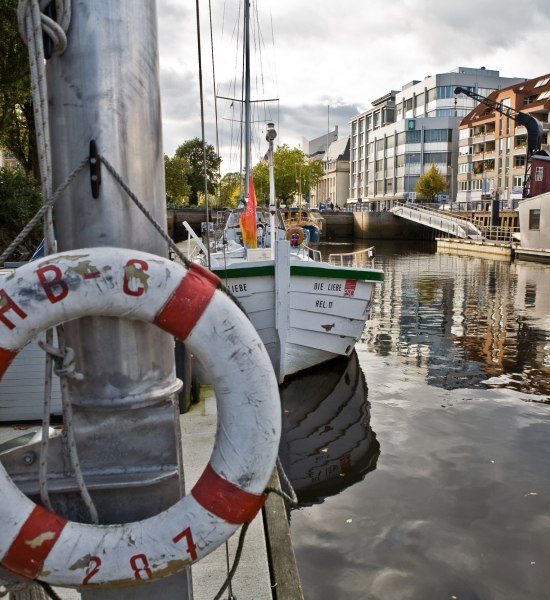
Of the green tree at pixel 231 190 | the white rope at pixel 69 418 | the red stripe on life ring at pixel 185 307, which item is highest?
the green tree at pixel 231 190

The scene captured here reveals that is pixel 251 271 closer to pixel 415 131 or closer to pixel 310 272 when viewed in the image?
pixel 310 272

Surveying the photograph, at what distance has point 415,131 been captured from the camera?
232 feet

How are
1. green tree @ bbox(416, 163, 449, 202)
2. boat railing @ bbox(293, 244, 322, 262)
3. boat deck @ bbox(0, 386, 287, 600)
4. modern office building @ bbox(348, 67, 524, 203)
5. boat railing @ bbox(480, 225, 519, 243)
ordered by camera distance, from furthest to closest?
modern office building @ bbox(348, 67, 524, 203) → green tree @ bbox(416, 163, 449, 202) → boat railing @ bbox(480, 225, 519, 243) → boat railing @ bbox(293, 244, 322, 262) → boat deck @ bbox(0, 386, 287, 600)

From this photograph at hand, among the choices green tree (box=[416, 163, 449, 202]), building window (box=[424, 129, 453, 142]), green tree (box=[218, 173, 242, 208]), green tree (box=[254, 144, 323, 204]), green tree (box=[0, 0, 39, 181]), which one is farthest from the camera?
building window (box=[424, 129, 453, 142])

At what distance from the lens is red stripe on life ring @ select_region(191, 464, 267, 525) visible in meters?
1.96

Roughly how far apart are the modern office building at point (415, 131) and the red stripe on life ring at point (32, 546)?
68212mm

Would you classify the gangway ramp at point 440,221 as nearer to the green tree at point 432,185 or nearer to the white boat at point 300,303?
the green tree at point 432,185

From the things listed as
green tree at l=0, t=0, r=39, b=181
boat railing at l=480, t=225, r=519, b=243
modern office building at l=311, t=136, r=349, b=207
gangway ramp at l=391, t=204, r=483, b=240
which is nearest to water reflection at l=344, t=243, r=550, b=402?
boat railing at l=480, t=225, r=519, b=243

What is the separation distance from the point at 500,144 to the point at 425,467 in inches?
2200

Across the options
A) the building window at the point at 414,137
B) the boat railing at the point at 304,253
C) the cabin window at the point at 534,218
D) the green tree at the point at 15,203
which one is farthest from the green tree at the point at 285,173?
the boat railing at the point at 304,253

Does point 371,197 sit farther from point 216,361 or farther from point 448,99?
point 216,361

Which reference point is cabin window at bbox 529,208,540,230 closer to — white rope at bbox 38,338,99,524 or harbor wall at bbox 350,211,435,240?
harbor wall at bbox 350,211,435,240

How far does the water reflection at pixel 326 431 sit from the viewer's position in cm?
→ 645

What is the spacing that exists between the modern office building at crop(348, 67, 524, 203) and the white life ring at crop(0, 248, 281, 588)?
67.9m
